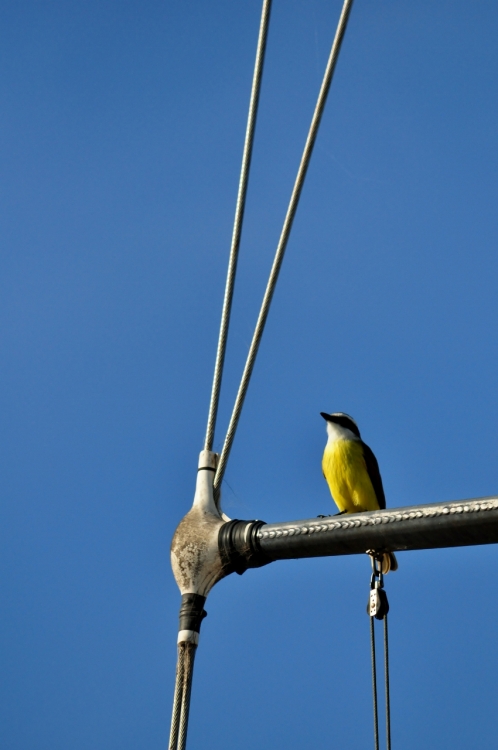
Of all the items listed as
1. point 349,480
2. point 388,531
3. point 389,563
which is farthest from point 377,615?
point 349,480

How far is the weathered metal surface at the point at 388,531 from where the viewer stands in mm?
3533

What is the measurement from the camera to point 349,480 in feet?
26.3

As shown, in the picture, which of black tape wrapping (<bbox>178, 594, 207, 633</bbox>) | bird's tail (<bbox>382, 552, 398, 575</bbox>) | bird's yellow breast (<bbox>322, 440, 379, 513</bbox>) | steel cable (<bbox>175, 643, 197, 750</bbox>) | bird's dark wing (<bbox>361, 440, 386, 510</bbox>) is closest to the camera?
steel cable (<bbox>175, 643, 197, 750</bbox>)

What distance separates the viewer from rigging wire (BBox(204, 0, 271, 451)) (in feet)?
14.7

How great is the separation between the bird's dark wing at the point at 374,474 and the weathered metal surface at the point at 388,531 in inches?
169

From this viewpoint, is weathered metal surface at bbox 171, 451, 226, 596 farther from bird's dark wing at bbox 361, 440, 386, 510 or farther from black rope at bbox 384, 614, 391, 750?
bird's dark wing at bbox 361, 440, 386, 510

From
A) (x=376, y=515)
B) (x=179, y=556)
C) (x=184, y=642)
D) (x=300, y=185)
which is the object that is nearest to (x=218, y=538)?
(x=179, y=556)

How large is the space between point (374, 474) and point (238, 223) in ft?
12.9

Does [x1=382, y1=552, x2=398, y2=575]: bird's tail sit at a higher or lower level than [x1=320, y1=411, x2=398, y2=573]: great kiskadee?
lower

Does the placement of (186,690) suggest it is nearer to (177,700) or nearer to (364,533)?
(177,700)

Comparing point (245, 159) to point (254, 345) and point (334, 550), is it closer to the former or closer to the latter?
point (254, 345)

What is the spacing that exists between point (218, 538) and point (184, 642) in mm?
440

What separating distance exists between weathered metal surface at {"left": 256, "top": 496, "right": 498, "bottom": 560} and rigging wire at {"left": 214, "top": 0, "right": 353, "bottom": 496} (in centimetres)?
58

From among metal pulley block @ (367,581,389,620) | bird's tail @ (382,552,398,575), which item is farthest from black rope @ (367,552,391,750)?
bird's tail @ (382,552,398,575)
